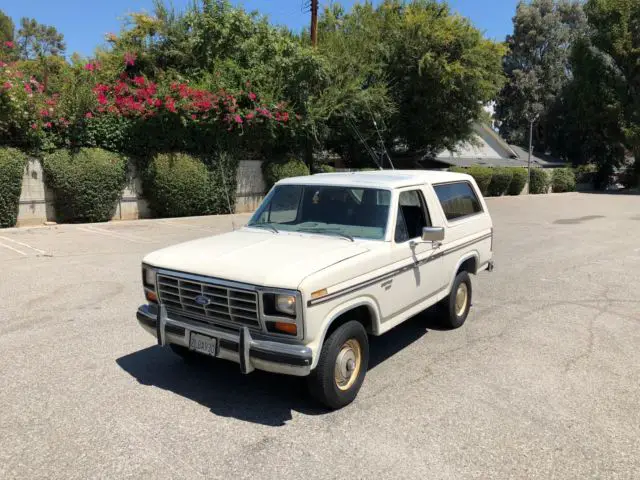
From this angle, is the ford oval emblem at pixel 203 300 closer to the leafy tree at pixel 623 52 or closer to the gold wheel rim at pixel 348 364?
the gold wheel rim at pixel 348 364

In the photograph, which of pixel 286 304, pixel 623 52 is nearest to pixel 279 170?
pixel 286 304

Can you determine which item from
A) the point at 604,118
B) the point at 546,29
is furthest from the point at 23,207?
the point at 546,29

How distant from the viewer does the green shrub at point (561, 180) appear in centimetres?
3800

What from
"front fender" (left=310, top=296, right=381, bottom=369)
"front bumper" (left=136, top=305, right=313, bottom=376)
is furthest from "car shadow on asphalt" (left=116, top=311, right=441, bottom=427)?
"front fender" (left=310, top=296, right=381, bottom=369)

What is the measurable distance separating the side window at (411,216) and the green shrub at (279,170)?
13.8 metres

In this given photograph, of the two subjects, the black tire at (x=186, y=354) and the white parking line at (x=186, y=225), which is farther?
the white parking line at (x=186, y=225)

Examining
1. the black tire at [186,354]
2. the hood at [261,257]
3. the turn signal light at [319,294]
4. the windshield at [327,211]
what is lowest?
the black tire at [186,354]

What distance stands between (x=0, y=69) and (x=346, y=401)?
1298 centimetres

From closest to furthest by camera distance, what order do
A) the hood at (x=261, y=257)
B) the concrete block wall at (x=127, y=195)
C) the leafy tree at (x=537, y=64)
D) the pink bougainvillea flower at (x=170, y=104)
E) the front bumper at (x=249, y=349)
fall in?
the front bumper at (x=249, y=349) → the hood at (x=261, y=257) → the concrete block wall at (x=127, y=195) → the pink bougainvillea flower at (x=170, y=104) → the leafy tree at (x=537, y=64)

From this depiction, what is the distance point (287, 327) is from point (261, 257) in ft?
2.08

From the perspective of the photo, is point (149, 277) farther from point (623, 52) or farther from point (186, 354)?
point (623, 52)

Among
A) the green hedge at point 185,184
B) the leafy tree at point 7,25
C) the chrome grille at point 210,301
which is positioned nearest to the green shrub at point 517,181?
the green hedge at point 185,184

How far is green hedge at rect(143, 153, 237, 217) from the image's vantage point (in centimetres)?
1605

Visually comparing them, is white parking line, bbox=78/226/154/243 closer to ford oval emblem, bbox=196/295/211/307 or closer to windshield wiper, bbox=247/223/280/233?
windshield wiper, bbox=247/223/280/233
